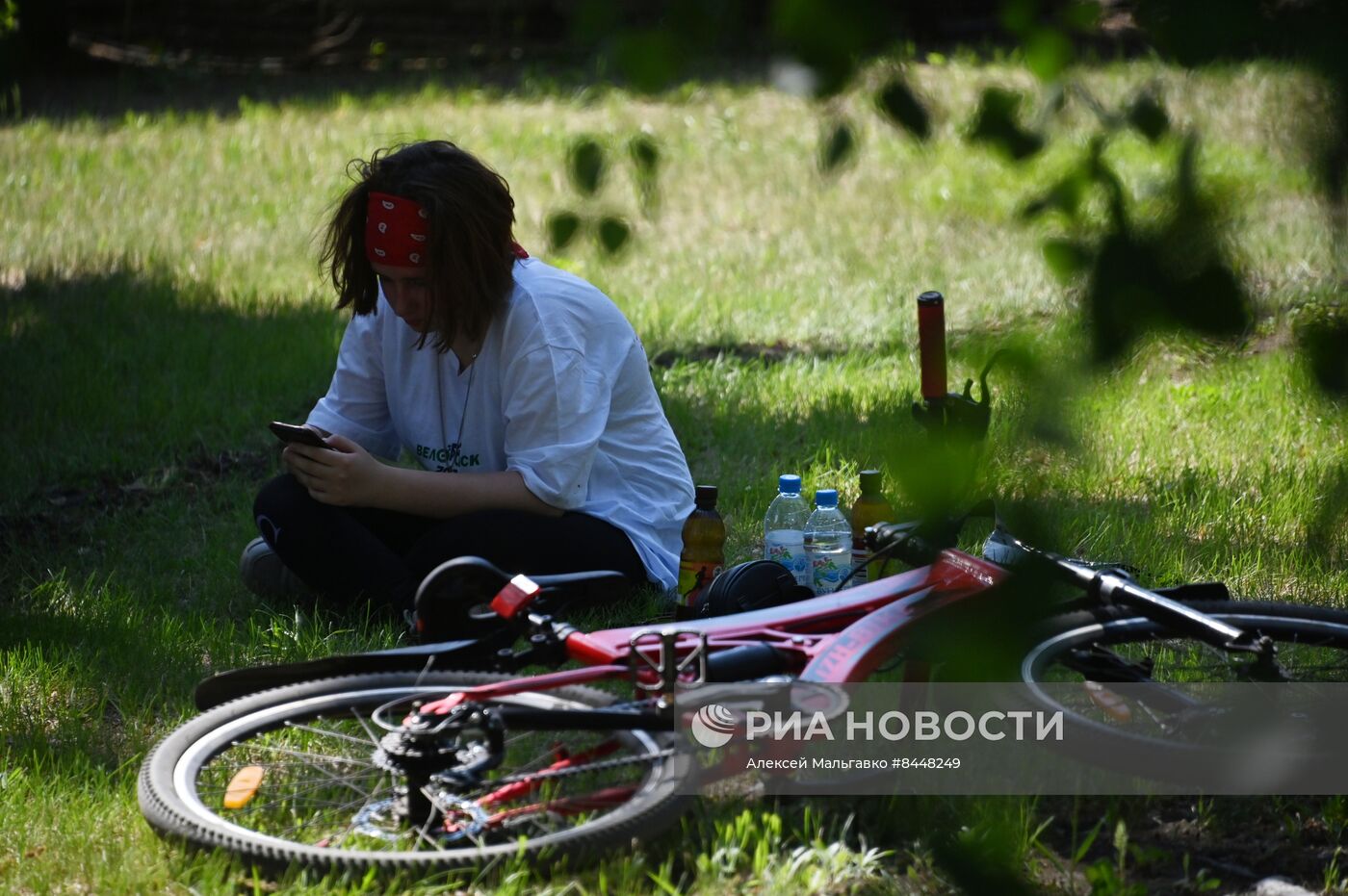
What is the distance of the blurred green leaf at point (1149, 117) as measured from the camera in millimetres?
1377

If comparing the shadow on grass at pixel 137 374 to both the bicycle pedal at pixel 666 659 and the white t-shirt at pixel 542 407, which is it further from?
the bicycle pedal at pixel 666 659

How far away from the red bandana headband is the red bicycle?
3.46ft

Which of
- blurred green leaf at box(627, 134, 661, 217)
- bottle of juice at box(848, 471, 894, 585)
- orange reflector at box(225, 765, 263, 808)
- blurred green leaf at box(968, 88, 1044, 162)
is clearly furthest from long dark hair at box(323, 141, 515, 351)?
blurred green leaf at box(968, 88, 1044, 162)

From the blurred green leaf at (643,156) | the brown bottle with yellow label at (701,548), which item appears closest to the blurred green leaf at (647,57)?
the blurred green leaf at (643,156)

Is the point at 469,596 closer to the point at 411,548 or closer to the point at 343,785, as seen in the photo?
the point at 343,785

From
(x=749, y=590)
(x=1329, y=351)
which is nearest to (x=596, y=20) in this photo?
(x=1329, y=351)

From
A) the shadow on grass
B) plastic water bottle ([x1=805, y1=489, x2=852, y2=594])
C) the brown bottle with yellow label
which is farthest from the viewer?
the shadow on grass

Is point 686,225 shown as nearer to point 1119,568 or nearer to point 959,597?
point 1119,568

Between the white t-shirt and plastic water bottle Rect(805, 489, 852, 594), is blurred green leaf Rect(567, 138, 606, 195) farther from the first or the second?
plastic water bottle Rect(805, 489, 852, 594)

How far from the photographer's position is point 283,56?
642 inches

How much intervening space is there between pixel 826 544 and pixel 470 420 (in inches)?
41.2

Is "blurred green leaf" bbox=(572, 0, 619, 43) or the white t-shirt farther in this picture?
the white t-shirt

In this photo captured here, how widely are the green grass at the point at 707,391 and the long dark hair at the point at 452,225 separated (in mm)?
417

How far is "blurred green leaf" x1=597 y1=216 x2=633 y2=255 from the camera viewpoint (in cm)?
153
